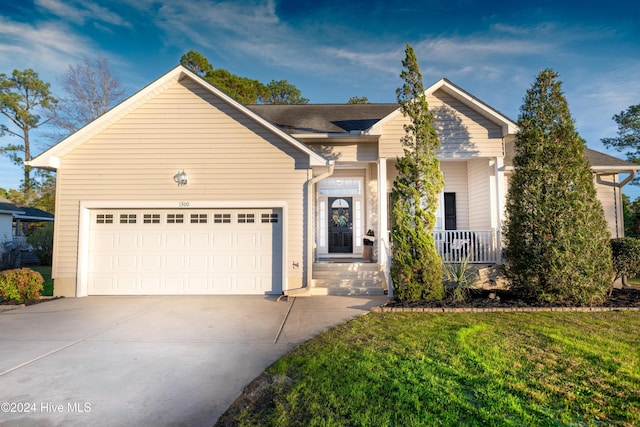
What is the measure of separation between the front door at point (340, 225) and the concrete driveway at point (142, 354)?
11.9 ft

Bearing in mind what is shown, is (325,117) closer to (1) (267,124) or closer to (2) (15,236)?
(1) (267,124)

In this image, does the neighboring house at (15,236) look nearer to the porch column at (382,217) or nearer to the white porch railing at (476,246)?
the porch column at (382,217)

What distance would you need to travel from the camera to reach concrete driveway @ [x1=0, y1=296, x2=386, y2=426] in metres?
2.78

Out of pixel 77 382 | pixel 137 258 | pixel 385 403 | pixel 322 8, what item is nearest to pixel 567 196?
pixel 385 403

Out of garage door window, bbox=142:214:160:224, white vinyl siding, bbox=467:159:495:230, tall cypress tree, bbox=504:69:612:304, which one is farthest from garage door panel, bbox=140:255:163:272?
white vinyl siding, bbox=467:159:495:230

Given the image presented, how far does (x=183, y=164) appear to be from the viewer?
814cm

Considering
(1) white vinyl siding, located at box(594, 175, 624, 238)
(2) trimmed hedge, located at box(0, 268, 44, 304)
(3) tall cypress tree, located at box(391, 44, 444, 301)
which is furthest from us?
(1) white vinyl siding, located at box(594, 175, 624, 238)

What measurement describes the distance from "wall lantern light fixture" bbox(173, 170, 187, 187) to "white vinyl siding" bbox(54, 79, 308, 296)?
0.11 m

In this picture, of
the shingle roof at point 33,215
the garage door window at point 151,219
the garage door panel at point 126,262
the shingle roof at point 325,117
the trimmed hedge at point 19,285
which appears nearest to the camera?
the trimmed hedge at point 19,285

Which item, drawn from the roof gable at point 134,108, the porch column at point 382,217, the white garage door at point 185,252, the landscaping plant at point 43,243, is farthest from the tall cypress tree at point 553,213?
the landscaping plant at point 43,243

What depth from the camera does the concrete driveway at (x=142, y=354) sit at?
278 cm

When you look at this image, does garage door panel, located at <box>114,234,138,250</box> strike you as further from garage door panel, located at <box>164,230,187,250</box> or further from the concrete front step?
the concrete front step

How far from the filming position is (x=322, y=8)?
12281mm

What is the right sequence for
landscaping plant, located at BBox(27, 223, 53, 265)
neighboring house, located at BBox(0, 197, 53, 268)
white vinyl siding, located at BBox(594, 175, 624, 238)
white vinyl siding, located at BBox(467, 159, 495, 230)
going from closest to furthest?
white vinyl siding, located at BBox(467, 159, 495, 230) → white vinyl siding, located at BBox(594, 175, 624, 238) → neighboring house, located at BBox(0, 197, 53, 268) → landscaping plant, located at BBox(27, 223, 53, 265)
